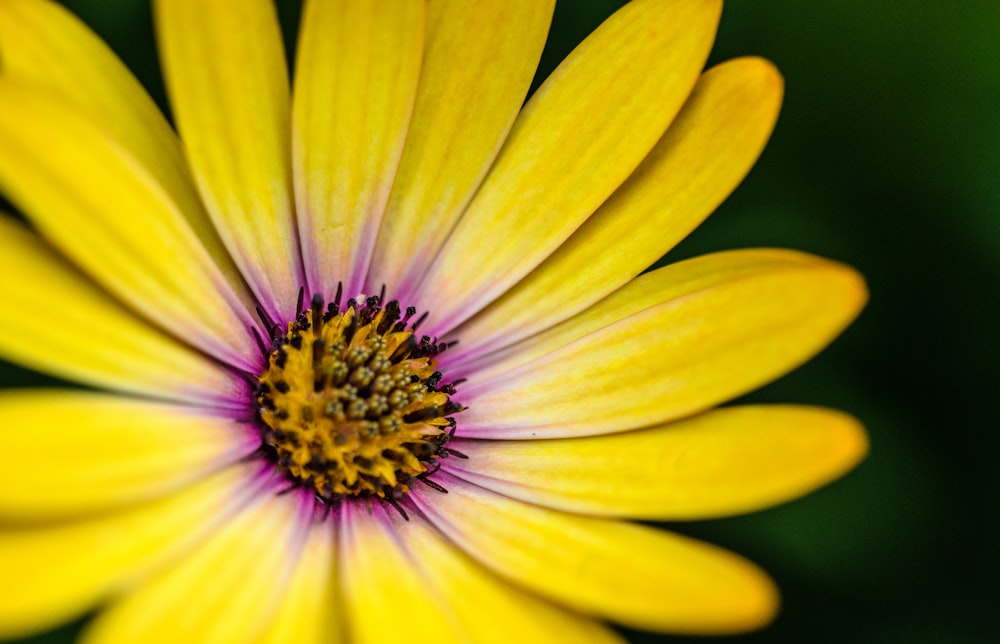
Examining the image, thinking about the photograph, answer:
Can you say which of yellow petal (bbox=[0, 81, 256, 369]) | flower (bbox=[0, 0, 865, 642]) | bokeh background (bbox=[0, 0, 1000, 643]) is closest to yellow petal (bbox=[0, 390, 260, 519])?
flower (bbox=[0, 0, 865, 642])

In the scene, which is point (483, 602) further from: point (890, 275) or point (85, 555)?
point (890, 275)

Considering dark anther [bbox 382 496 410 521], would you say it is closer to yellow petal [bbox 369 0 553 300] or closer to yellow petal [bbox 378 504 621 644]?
yellow petal [bbox 378 504 621 644]

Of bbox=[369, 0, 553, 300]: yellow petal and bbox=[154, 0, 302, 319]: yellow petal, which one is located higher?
bbox=[369, 0, 553, 300]: yellow petal

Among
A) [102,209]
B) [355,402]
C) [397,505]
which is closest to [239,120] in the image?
[102,209]

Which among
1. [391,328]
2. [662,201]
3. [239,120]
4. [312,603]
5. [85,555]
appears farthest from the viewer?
[391,328]

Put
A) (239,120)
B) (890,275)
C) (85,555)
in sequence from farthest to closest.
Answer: (890,275) < (239,120) < (85,555)

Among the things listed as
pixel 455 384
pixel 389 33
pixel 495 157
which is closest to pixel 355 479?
pixel 455 384

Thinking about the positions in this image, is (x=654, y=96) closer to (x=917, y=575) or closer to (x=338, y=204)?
(x=338, y=204)
